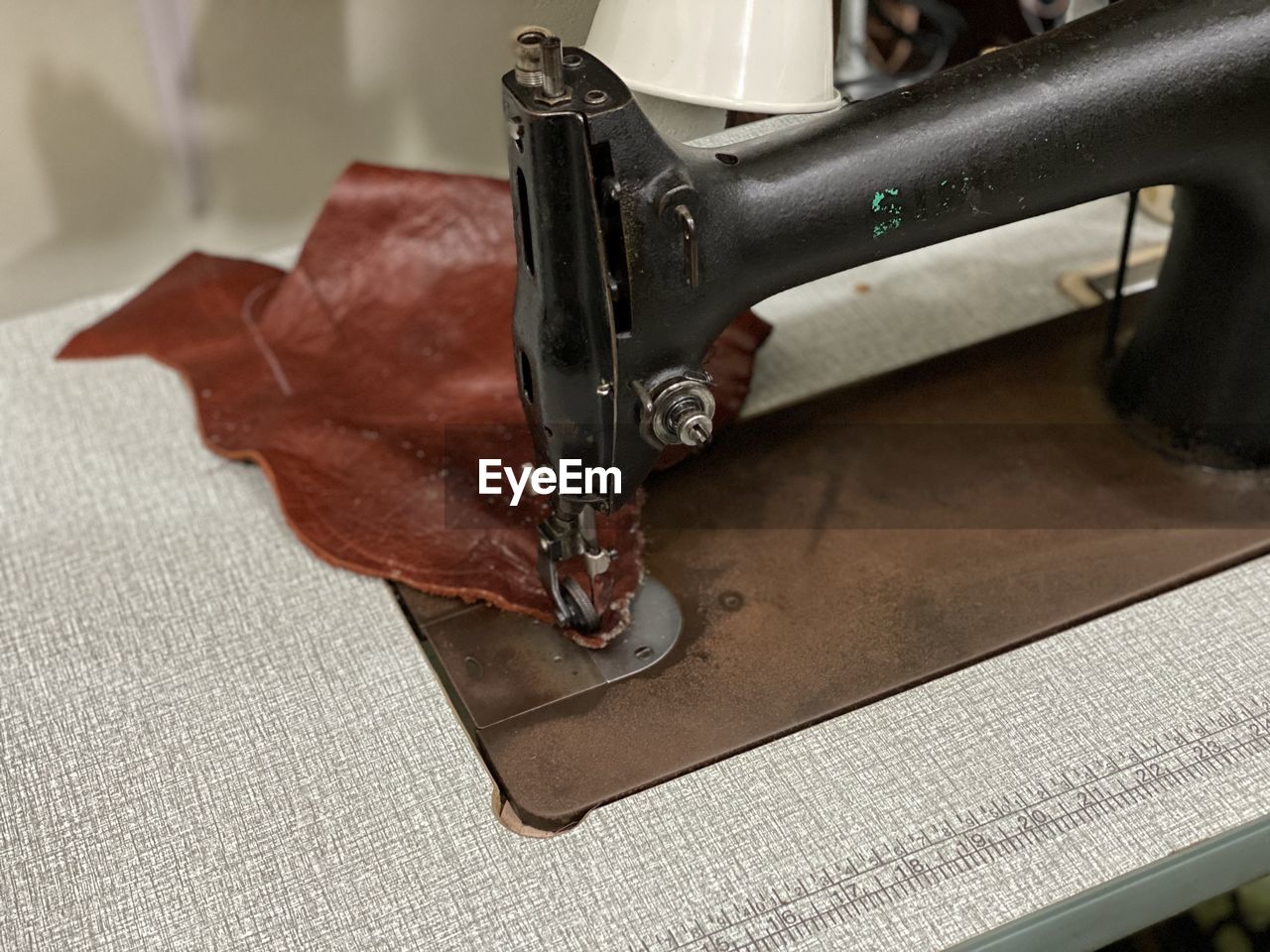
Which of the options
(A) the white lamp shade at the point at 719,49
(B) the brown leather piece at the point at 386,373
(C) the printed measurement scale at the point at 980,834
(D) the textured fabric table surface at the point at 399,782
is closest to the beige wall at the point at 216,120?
(B) the brown leather piece at the point at 386,373

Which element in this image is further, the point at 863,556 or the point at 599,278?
the point at 863,556

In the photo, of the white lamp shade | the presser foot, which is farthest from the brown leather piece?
the white lamp shade

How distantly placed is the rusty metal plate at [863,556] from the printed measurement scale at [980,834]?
111 millimetres

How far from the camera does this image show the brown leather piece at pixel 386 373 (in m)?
1.07

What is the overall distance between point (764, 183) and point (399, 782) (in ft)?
1.53

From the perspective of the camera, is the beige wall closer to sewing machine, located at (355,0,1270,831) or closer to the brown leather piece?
the brown leather piece

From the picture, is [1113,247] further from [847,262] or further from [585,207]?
[585,207]

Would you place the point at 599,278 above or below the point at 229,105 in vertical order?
above

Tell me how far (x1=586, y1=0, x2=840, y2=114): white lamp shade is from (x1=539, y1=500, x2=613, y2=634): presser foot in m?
0.31

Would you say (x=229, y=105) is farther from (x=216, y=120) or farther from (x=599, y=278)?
(x=599, y=278)

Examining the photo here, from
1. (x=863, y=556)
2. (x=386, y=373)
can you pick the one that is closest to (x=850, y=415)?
(x=863, y=556)

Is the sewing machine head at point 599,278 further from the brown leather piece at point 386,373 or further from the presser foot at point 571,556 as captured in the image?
the brown leather piece at point 386,373

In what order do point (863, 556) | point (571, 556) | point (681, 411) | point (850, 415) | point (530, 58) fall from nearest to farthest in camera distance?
point (530, 58)
point (681, 411)
point (571, 556)
point (863, 556)
point (850, 415)

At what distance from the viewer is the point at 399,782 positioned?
91 centimetres
